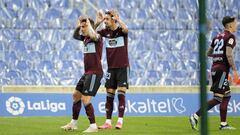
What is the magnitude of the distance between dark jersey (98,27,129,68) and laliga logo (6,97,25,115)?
456 centimetres

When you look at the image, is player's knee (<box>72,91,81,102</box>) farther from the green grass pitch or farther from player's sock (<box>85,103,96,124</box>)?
the green grass pitch

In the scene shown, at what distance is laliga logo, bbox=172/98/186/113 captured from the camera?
15.1 m

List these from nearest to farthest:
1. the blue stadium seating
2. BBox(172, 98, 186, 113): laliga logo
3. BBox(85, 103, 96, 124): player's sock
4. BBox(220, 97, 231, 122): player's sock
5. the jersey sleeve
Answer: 1. BBox(85, 103, 96, 124): player's sock
2. the jersey sleeve
3. BBox(220, 97, 231, 122): player's sock
4. BBox(172, 98, 186, 113): laliga logo
5. the blue stadium seating

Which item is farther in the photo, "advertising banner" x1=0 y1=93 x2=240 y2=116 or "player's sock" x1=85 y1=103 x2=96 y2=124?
"advertising banner" x1=0 y1=93 x2=240 y2=116

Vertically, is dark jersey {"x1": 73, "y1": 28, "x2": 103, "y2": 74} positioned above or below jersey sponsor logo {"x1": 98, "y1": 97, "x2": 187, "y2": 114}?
above

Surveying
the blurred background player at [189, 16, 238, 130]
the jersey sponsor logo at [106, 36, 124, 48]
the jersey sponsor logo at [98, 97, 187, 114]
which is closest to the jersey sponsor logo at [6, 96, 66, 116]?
the jersey sponsor logo at [98, 97, 187, 114]

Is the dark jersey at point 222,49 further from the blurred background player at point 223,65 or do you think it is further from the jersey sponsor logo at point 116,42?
→ the jersey sponsor logo at point 116,42

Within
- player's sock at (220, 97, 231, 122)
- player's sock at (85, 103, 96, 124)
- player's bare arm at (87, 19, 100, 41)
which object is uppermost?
player's bare arm at (87, 19, 100, 41)

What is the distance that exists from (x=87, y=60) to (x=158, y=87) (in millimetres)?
6796

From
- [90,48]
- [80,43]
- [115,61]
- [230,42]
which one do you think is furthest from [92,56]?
[80,43]

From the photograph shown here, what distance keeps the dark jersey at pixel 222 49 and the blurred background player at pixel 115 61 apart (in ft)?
5.19

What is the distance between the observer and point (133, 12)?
1894 centimetres

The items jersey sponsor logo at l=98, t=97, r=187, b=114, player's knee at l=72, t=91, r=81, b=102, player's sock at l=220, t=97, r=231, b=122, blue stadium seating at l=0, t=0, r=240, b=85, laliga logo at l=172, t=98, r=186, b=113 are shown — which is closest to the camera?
player's knee at l=72, t=91, r=81, b=102

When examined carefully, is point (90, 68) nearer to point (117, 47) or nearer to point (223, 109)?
point (117, 47)
